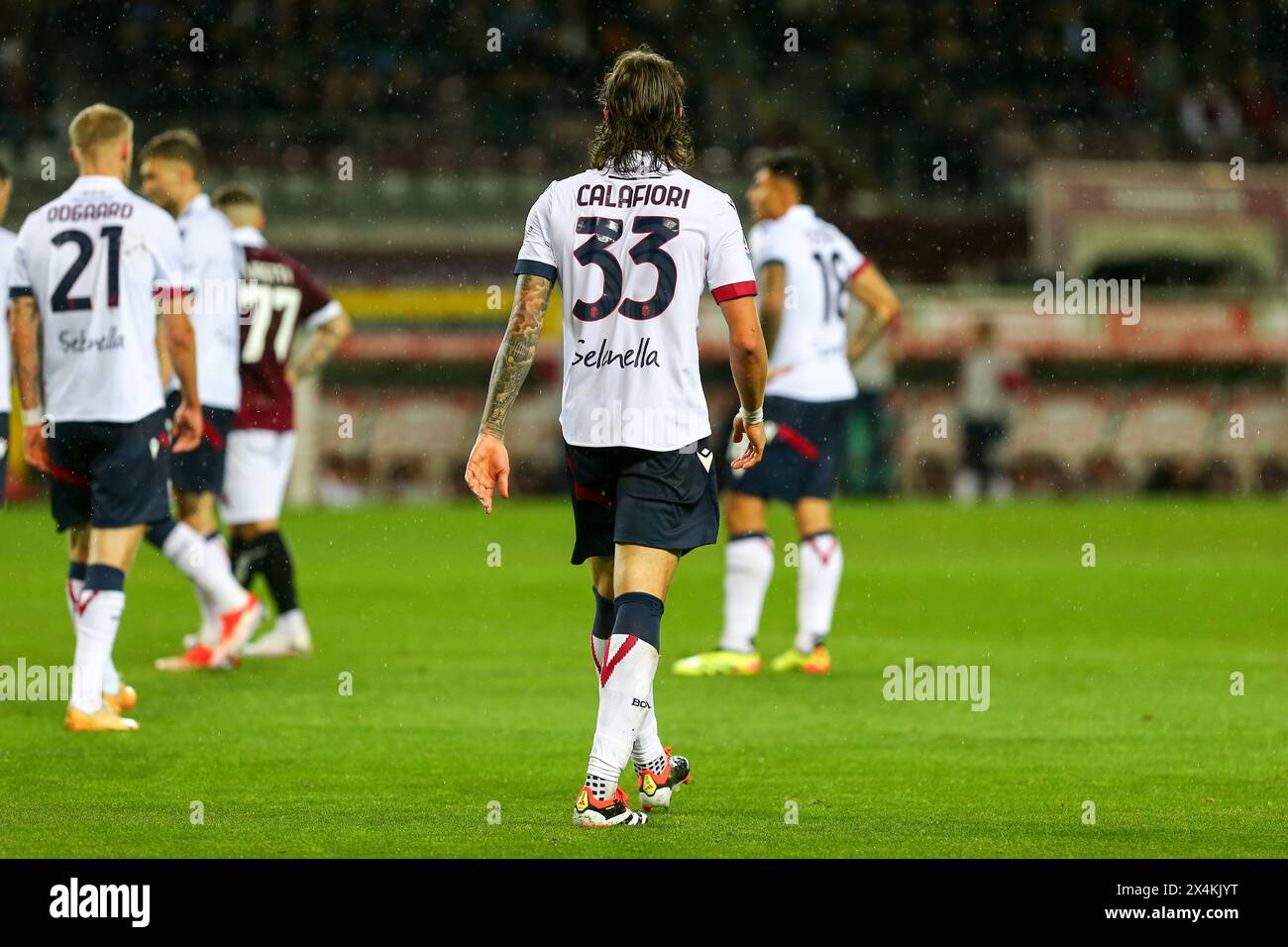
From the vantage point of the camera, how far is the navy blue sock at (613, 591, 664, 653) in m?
5.82

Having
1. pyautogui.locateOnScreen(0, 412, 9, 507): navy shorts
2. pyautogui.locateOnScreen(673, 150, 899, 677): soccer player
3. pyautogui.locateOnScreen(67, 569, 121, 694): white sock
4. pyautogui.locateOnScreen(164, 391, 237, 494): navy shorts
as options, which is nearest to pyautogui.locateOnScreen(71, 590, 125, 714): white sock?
pyautogui.locateOnScreen(67, 569, 121, 694): white sock

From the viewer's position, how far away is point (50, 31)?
28.7 metres

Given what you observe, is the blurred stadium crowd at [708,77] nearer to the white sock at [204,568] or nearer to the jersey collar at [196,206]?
the jersey collar at [196,206]

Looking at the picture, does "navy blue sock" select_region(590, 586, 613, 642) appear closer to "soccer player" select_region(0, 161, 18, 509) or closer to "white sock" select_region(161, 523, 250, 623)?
"soccer player" select_region(0, 161, 18, 509)

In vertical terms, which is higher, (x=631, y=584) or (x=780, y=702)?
(x=631, y=584)

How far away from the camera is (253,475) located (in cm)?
1048

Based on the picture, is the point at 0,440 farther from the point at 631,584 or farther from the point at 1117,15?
the point at 1117,15

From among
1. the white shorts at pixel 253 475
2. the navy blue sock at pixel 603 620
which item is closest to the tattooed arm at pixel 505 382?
the navy blue sock at pixel 603 620

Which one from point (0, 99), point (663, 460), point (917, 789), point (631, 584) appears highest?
point (0, 99)

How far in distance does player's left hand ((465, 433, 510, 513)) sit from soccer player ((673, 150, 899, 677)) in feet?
13.7

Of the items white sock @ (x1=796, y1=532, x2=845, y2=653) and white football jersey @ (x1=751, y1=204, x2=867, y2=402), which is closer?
white sock @ (x1=796, y1=532, x2=845, y2=653)

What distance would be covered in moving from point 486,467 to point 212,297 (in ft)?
15.1

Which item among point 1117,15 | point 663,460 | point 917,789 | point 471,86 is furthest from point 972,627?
point 1117,15

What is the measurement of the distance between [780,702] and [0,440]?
3593mm
